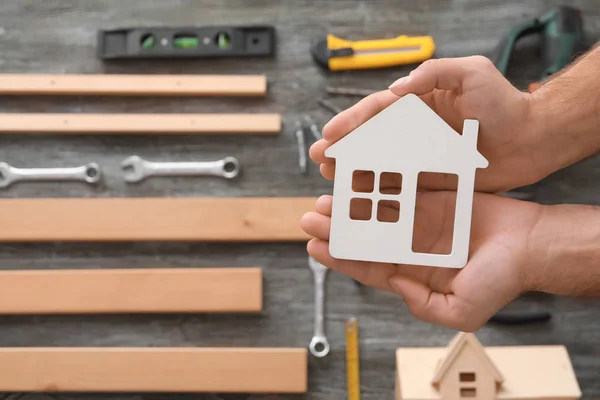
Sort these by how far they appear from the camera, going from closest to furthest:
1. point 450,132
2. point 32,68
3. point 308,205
A: point 450,132
point 308,205
point 32,68

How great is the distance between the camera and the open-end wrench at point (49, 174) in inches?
48.9

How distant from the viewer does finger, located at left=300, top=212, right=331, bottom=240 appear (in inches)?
33.4

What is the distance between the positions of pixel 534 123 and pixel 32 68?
1.07 metres

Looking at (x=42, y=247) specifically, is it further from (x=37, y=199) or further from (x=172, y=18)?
(x=172, y=18)

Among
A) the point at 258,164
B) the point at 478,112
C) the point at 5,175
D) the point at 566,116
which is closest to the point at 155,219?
the point at 258,164

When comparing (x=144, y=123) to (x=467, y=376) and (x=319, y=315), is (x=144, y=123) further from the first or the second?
(x=467, y=376)

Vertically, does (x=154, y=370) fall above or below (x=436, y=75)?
below

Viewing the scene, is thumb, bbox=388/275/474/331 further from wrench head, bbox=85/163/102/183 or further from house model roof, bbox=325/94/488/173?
wrench head, bbox=85/163/102/183

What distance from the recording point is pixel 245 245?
122 centimetres

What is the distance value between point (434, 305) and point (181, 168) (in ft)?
2.14

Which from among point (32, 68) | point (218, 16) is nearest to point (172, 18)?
point (218, 16)

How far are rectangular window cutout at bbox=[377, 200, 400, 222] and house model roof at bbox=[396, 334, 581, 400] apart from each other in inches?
10.5

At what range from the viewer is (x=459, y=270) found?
32.4 inches

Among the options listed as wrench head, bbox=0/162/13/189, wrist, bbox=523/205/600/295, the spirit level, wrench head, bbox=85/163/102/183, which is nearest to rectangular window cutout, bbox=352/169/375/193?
wrist, bbox=523/205/600/295
